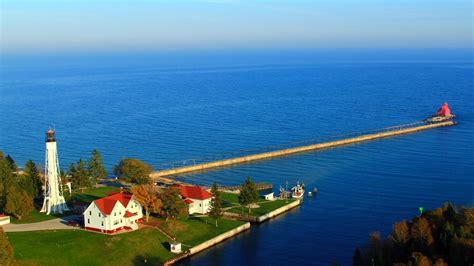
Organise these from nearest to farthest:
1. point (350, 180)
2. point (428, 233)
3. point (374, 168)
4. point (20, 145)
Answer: point (428, 233)
point (350, 180)
point (374, 168)
point (20, 145)

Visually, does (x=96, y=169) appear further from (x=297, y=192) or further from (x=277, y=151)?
(x=277, y=151)

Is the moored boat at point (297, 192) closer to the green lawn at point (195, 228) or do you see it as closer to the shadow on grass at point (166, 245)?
the green lawn at point (195, 228)

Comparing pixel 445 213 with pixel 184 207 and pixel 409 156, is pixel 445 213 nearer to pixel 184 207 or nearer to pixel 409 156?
pixel 184 207

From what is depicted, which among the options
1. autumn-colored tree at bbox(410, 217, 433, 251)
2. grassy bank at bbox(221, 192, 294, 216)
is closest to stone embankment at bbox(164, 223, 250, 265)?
grassy bank at bbox(221, 192, 294, 216)

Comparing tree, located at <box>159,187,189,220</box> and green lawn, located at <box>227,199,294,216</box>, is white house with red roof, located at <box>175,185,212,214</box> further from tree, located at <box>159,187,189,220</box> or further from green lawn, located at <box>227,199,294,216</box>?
tree, located at <box>159,187,189,220</box>

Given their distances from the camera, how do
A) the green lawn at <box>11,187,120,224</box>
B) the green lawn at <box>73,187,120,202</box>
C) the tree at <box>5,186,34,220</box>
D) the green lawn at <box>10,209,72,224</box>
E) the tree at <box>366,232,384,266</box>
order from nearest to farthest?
the tree at <box>366,232,384,266</box> < the tree at <box>5,186,34,220</box> < the green lawn at <box>10,209,72,224</box> < the green lawn at <box>11,187,120,224</box> < the green lawn at <box>73,187,120,202</box>

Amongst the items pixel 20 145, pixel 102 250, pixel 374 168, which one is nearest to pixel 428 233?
pixel 102 250
